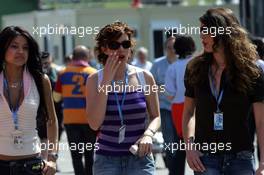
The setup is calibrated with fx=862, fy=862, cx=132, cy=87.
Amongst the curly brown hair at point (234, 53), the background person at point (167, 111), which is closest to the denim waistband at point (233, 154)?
the curly brown hair at point (234, 53)

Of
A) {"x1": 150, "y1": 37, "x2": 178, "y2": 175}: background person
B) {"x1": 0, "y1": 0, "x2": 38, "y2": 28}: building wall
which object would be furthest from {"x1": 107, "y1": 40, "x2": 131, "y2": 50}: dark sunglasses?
{"x1": 0, "y1": 0, "x2": 38, "y2": 28}: building wall

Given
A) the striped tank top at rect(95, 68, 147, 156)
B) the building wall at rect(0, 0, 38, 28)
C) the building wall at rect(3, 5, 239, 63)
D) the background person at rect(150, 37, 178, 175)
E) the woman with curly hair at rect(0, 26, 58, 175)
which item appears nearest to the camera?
the woman with curly hair at rect(0, 26, 58, 175)

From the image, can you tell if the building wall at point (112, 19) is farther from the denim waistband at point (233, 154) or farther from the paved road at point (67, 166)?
the denim waistband at point (233, 154)

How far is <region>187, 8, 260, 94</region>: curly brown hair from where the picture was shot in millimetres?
6191

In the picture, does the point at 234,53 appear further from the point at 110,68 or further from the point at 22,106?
the point at 22,106

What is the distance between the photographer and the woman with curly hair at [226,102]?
6.17 m

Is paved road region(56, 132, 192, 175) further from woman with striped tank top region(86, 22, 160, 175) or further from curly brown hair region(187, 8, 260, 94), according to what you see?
curly brown hair region(187, 8, 260, 94)

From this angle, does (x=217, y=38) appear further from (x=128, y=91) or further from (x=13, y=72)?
(x=13, y=72)

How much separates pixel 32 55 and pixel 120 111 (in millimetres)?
830

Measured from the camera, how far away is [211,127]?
619 cm

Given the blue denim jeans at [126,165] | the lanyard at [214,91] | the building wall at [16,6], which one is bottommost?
the building wall at [16,6]

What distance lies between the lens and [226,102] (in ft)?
20.2

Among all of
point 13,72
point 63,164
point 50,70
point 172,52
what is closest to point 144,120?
point 13,72

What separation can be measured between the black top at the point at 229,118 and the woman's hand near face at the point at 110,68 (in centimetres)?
69
